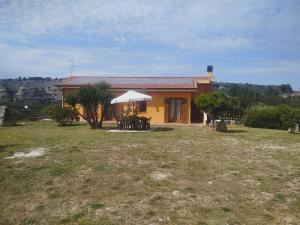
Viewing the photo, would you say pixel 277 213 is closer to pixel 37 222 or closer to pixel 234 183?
pixel 234 183

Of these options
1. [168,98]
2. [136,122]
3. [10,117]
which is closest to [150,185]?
[136,122]

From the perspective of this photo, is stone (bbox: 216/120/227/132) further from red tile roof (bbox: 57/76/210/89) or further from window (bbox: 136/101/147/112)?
window (bbox: 136/101/147/112)

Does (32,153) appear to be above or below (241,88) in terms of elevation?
below

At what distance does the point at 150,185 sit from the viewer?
25.8 feet

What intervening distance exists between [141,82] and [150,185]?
1973 cm

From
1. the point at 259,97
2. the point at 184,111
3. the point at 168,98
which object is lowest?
the point at 184,111

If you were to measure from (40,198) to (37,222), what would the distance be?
3.75 ft

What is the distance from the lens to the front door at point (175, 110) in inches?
999

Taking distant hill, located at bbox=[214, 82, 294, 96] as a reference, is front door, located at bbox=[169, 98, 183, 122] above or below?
below

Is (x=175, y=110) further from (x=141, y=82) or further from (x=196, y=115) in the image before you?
(x=141, y=82)

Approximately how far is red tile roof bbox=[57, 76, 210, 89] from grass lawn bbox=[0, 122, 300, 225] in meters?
12.8

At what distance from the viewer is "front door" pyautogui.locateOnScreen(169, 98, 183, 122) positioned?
83.3 feet

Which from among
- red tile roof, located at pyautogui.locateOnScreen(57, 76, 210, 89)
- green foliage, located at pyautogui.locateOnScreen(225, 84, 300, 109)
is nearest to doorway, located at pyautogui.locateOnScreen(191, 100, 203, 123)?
red tile roof, located at pyautogui.locateOnScreen(57, 76, 210, 89)

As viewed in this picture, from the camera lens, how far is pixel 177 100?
2539 cm
